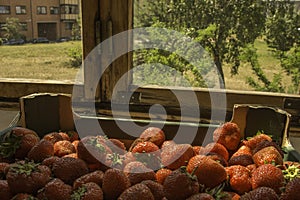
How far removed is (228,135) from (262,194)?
38 cm

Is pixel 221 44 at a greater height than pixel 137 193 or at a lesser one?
greater

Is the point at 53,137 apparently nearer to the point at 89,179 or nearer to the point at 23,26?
the point at 89,179

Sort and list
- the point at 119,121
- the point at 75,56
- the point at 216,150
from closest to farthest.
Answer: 1. the point at 216,150
2. the point at 119,121
3. the point at 75,56

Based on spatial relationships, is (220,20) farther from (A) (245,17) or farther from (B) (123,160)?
(B) (123,160)

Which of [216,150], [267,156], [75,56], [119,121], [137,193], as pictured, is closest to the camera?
[137,193]

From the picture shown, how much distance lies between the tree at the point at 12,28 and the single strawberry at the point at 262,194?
4.77ft

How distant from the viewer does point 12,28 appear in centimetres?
193

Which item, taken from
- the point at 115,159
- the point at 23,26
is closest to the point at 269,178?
the point at 115,159

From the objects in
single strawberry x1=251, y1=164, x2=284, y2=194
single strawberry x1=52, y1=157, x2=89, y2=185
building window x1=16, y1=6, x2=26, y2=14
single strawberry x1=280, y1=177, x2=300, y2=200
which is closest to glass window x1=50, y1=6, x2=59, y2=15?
building window x1=16, y1=6, x2=26, y2=14

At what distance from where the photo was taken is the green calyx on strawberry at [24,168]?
1.13 m

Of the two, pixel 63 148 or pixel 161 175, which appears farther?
pixel 63 148

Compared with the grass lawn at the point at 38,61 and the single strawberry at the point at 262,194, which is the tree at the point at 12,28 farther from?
the single strawberry at the point at 262,194

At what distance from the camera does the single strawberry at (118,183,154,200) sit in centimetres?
105

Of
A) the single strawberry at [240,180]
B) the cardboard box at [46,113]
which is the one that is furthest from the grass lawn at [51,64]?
the single strawberry at [240,180]
